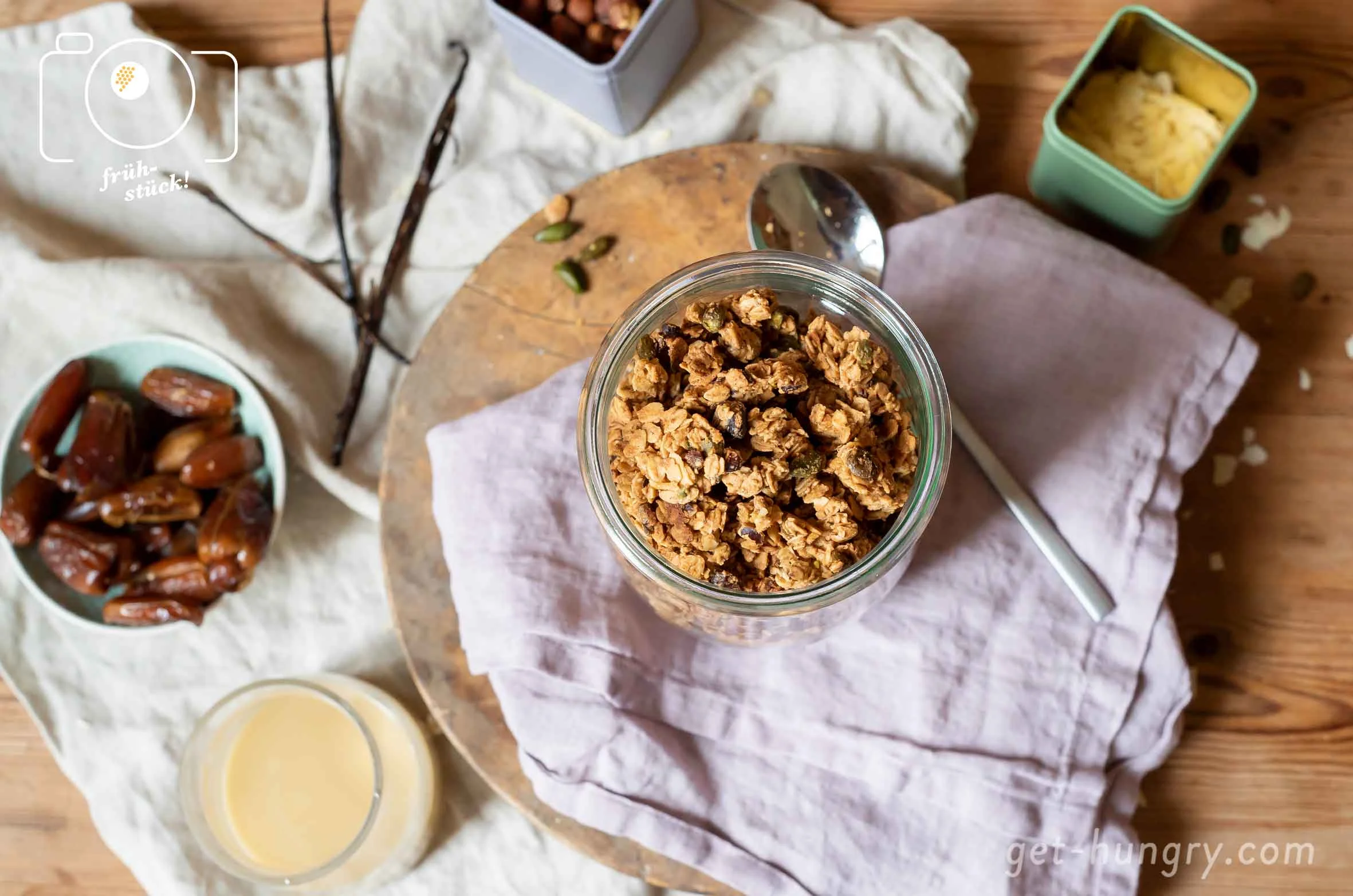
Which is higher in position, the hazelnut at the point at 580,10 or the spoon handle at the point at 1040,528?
the hazelnut at the point at 580,10

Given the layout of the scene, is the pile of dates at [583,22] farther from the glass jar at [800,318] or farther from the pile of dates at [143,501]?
the pile of dates at [143,501]

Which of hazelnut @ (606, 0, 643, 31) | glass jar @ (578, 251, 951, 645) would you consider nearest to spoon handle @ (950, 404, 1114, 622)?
glass jar @ (578, 251, 951, 645)

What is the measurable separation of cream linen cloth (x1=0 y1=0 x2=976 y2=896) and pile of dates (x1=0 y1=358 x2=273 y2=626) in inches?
2.8

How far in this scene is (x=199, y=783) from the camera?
1.20 metres

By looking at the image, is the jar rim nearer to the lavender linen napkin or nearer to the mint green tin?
the lavender linen napkin

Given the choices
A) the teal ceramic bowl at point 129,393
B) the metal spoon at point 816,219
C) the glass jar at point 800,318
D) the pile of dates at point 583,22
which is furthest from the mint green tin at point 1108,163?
the teal ceramic bowl at point 129,393

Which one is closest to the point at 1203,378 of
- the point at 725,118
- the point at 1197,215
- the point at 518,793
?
the point at 1197,215

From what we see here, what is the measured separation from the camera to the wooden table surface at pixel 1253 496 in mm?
1179

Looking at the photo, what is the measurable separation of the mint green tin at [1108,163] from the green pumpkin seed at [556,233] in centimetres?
52

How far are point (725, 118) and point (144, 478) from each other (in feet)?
2.61

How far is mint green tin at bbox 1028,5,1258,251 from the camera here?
1145mm

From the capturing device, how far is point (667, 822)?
105cm

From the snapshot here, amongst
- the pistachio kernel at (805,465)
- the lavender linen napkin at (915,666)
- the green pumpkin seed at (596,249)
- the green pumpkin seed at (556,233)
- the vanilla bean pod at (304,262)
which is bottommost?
the lavender linen napkin at (915,666)

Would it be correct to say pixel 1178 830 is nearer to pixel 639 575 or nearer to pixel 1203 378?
pixel 1203 378
